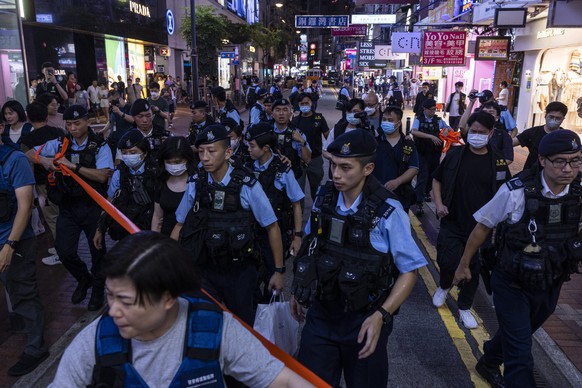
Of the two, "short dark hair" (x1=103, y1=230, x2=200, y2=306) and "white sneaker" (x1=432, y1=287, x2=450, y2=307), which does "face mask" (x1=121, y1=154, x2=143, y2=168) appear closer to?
"short dark hair" (x1=103, y1=230, x2=200, y2=306)

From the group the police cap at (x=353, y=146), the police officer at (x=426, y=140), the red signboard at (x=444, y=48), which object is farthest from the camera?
the red signboard at (x=444, y=48)

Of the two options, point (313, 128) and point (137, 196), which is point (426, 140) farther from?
point (137, 196)

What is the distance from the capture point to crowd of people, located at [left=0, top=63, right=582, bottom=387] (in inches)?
74.5

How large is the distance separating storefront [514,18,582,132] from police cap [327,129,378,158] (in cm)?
1327

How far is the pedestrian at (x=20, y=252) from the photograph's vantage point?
4.08m

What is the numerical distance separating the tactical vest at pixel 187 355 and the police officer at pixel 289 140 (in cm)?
509

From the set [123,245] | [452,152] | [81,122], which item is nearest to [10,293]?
[81,122]

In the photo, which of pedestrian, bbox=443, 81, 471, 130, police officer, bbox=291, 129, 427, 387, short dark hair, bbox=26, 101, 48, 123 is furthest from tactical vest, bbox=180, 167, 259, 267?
pedestrian, bbox=443, 81, 471, 130

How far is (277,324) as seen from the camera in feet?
12.1

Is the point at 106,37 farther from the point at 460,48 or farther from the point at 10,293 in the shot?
the point at 10,293

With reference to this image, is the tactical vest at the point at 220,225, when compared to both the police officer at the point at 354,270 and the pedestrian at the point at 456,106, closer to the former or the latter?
the police officer at the point at 354,270

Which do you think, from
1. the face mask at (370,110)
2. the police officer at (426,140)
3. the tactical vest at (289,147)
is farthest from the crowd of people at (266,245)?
the face mask at (370,110)

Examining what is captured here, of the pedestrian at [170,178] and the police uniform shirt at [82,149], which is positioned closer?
the pedestrian at [170,178]

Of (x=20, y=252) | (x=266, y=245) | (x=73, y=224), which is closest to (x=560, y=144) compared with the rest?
(x=266, y=245)
